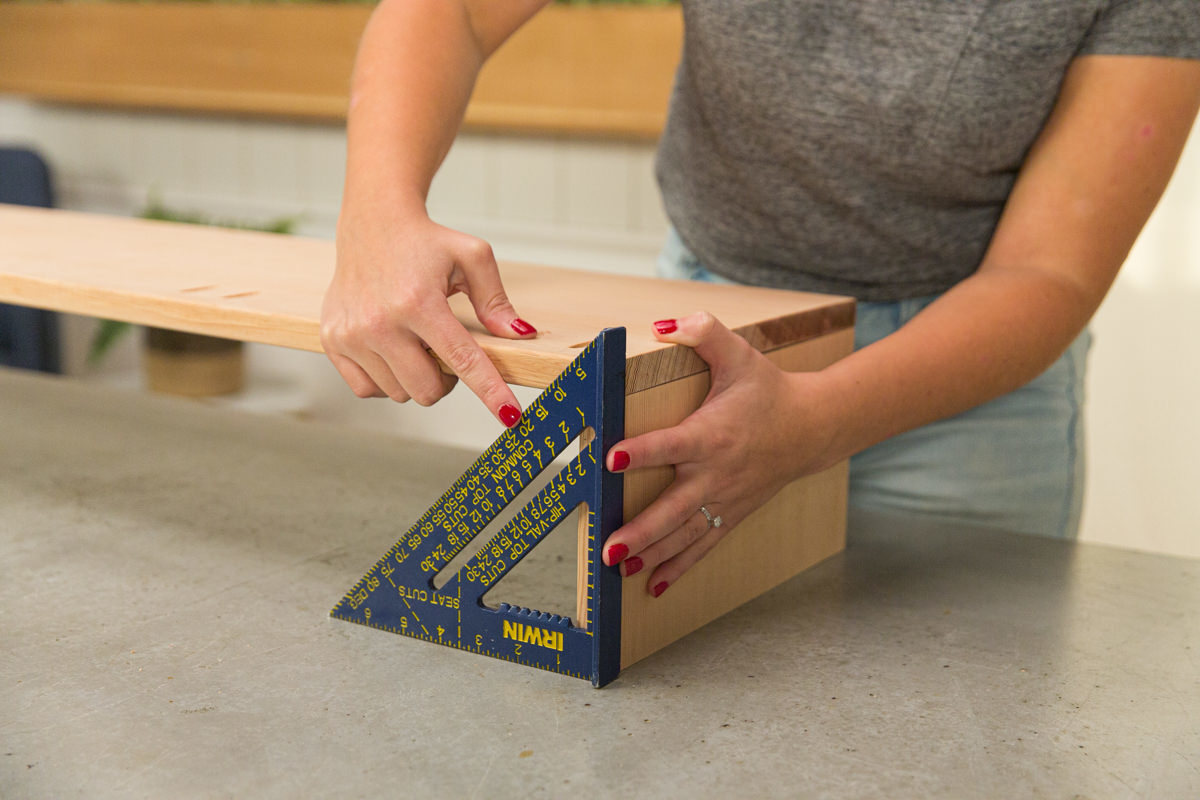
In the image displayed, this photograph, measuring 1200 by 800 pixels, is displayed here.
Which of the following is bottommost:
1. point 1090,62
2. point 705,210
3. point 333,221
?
point 333,221

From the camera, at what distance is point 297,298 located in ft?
2.53

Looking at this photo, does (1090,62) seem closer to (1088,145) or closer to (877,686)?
(1088,145)

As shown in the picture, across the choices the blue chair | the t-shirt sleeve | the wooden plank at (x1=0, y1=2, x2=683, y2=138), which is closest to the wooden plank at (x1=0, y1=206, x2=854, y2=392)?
the t-shirt sleeve

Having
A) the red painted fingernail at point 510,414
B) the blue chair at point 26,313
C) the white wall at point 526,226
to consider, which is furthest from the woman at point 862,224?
the blue chair at point 26,313

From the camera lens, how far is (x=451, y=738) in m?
0.58

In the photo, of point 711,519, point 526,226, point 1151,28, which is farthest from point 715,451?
point 526,226

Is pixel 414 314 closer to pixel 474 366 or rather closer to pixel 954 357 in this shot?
pixel 474 366

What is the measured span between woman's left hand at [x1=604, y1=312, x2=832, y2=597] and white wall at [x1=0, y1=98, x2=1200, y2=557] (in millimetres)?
1447

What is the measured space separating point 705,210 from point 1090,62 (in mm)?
337

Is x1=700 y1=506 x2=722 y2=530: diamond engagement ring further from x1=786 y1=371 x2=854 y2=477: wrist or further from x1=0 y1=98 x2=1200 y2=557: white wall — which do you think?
x1=0 y1=98 x2=1200 y2=557: white wall

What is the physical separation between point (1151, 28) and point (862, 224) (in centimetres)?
25

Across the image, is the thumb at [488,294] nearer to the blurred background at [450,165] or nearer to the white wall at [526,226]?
the blurred background at [450,165]

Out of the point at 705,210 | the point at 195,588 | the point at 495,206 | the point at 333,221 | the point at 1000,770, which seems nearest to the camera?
the point at 1000,770

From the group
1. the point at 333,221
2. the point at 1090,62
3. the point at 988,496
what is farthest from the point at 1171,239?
the point at 333,221
